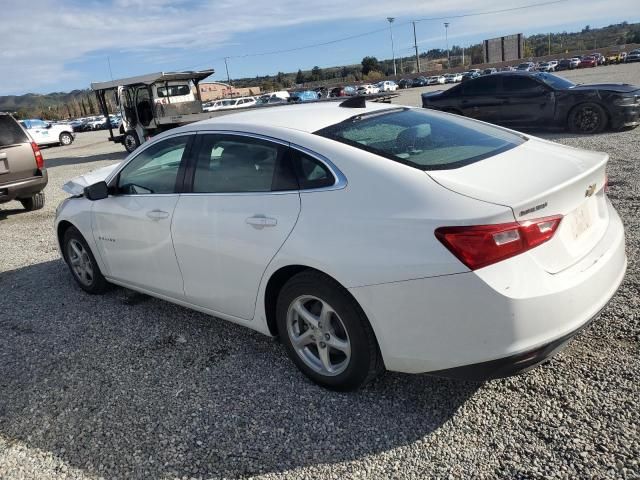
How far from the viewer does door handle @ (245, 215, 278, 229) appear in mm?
2947

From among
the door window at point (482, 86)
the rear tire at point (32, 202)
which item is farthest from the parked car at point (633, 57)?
the rear tire at point (32, 202)

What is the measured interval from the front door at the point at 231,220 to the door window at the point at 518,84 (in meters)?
10.4

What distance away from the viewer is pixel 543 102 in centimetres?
1176

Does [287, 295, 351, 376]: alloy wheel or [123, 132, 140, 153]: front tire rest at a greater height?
[123, 132, 140, 153]: front tire

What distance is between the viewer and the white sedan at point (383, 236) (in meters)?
2.32

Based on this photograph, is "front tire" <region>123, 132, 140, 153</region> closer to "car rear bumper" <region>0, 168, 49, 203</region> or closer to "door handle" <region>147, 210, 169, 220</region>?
Answer: "car rear bumper" <region>0, 168, 49, 203</region>

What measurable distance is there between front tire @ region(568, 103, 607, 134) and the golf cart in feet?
34.6

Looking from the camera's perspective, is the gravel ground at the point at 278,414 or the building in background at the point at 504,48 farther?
the building in background at the point at 504,48

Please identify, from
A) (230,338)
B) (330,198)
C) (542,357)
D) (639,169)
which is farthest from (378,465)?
(639,169)

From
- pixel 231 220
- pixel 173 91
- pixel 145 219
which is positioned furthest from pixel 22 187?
pixel 173 91

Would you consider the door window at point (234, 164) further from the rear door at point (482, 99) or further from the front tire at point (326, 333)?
the rear door at point (482, 99)

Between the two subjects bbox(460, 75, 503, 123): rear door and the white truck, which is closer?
bbox(460, 75, 503, 123): rear door

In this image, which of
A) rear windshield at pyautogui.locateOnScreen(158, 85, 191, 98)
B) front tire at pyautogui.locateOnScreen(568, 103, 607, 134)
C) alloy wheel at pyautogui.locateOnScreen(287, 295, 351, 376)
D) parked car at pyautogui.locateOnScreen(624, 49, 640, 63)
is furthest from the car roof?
parked car at pyautogui.locateOnScreen(624, 49, 640, 63)

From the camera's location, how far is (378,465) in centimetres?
246
